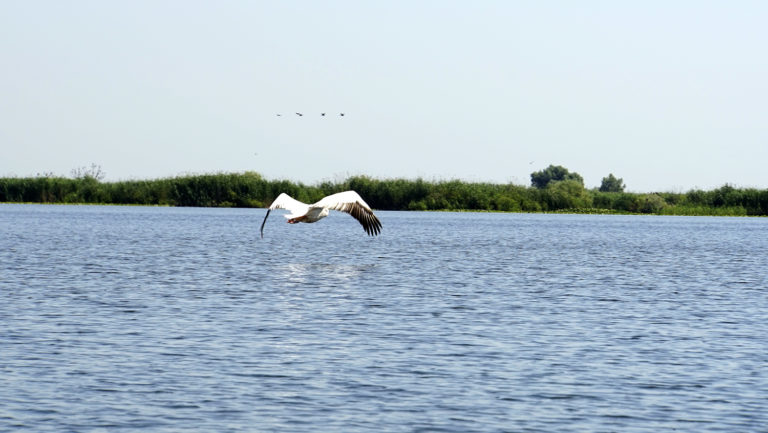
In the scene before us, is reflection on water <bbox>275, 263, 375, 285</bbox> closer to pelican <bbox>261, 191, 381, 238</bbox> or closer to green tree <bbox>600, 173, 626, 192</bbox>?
pelican <bbox>261, 191, 381, 238</bbox>

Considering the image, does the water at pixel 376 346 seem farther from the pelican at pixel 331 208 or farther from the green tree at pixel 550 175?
the green tree at pixel 550 175

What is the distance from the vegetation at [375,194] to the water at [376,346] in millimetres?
62010

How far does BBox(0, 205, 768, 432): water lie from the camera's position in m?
12.4

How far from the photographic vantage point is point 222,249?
4347cm

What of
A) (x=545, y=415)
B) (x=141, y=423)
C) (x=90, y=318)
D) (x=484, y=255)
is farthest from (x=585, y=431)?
(x=484, y=255)

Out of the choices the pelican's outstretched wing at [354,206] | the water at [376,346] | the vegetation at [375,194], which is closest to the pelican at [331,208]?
the pelican's outstretched wing at [354,206]

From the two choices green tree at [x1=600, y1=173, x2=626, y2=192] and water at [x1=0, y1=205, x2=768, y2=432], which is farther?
green tree at [x1=600, y1=173, x2=626, y2=192]

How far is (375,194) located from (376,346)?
267ft

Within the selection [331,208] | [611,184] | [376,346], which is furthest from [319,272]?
[611,184]

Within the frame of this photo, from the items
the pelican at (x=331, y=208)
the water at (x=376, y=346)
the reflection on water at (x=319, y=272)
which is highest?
the pelican at (x=331, y=208)

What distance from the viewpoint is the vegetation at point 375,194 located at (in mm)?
98000

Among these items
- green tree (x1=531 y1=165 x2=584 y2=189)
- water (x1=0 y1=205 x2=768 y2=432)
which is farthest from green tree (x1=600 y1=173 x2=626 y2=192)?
water (x1=0 y1=205 x2=768 y2=432)

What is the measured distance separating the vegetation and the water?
62010 mm

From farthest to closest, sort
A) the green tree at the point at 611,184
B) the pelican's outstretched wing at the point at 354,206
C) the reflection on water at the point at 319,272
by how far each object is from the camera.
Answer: the green tree at the point at 611,184
the pelican's outstretched wing at the point at 354,206
the reflection on water at the point at 319,272
